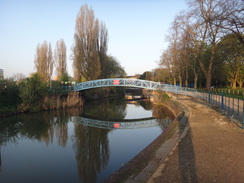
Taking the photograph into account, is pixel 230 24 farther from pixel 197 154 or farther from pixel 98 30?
pixel 98 30

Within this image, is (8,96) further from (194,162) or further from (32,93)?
(194,162)

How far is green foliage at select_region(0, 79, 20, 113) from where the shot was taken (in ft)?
51.4

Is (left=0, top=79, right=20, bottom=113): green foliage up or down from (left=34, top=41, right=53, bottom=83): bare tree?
down

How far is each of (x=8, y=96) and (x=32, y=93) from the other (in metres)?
1.98

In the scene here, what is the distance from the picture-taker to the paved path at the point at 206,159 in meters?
3.46

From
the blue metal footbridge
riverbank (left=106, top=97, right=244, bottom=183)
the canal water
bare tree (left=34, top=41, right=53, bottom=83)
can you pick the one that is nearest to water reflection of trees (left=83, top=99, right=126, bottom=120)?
the blue metal footbridge

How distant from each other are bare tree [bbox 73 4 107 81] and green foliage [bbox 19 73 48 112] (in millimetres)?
9491

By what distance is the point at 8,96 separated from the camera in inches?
637

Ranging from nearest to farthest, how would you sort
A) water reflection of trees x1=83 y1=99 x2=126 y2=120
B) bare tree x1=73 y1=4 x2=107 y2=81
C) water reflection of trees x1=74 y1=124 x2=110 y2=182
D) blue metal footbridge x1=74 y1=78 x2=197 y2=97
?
1. water reflection of trees x1=74 y1=124 x2=110 y2=182
2. water reflection of trees x1=83 y1=99 x2=126 y2=120
3. blue metal footbridge x1=74 y1=78 x2=197 y2=97
4. bare tree x1=73 y1=4 x2=107 y2=81

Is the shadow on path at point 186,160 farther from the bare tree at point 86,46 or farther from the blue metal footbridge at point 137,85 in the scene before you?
the bare tree at point 86,46

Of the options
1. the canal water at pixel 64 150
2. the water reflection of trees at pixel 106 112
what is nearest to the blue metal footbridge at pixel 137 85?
the water reflection of trees at pixel 106 112

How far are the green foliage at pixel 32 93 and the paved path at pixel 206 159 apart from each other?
1509 cm

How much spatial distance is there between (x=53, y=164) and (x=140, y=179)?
172 inches

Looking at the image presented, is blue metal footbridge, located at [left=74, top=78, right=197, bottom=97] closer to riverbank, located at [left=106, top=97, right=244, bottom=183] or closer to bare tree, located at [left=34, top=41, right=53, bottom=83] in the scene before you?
bare tree, located at [left=34, top=41, right=53, bottom=83]
